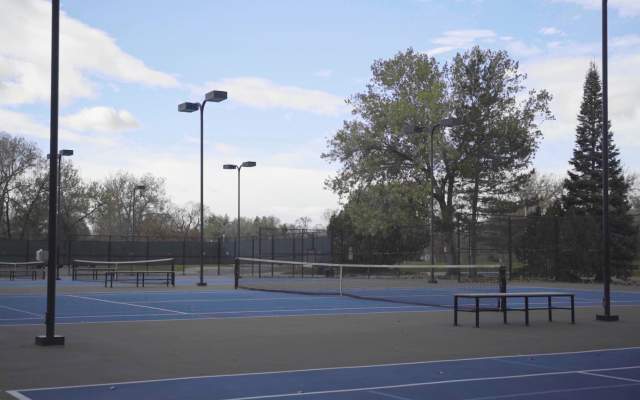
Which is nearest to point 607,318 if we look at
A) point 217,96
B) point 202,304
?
point 202,304

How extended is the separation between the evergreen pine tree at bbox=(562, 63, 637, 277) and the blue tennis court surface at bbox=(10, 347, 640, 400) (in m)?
34.5

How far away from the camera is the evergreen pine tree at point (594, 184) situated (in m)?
46.0

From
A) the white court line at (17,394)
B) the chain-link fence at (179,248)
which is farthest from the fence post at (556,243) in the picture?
the white court line at (17,394)

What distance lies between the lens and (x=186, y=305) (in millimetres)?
19969

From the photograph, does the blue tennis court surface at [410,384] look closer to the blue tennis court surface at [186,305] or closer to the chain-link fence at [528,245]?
the blue tennis court surface at [186,305]

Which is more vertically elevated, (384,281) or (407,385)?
(407,385)

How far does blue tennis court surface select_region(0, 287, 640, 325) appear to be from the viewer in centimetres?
1662

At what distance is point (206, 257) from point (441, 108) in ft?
99.3

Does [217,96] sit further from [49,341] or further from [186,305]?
[49,341]

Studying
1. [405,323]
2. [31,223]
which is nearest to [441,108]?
[405,323]

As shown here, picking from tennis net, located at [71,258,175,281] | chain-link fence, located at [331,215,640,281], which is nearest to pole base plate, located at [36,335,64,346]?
tennis net, located at [71,258,175,281]

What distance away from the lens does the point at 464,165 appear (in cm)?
4128

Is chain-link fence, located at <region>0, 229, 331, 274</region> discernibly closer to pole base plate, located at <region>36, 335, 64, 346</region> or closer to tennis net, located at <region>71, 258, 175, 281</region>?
tennis net, located at <region>71, 258, 175, 281</region>

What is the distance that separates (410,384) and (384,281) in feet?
91.7
